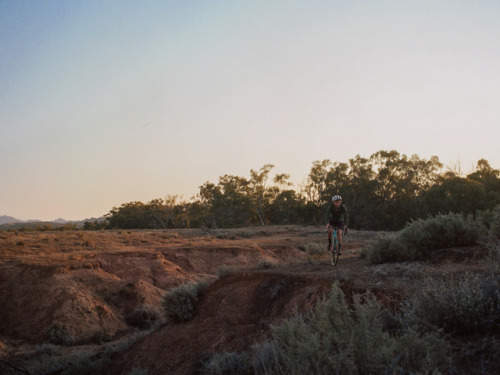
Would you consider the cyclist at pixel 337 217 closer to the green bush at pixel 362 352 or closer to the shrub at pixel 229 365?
the shrub at pixel 229 365

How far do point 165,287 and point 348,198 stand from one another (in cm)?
4645

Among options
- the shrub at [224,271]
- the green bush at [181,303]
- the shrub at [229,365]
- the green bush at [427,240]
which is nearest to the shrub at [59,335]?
the green bush at [181,303]

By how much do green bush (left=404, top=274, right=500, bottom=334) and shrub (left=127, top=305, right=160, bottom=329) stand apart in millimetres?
12888

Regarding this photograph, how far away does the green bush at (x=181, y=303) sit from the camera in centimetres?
1013

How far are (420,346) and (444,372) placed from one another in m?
0.39

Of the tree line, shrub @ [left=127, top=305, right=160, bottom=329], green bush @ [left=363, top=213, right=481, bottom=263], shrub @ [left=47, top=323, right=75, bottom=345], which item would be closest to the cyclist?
green bush @ [left=363, top=213, right=481, bottom=263]

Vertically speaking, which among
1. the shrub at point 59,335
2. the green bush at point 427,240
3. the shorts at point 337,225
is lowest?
the shrub at point 59,335

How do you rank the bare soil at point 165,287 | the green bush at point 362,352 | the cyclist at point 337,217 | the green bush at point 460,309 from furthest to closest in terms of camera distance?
the cyclist at point 337,217, the bare soil at point 165,287, the green bush at point 460,309, the green bush at point 362,352

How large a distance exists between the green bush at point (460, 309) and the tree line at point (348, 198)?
40361 millimetres

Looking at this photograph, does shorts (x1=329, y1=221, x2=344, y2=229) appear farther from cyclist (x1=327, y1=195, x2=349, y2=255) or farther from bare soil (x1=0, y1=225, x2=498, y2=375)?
bare soil (x1=0, y1=225, x2=498, y2=375)

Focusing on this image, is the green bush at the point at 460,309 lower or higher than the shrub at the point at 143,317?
higher

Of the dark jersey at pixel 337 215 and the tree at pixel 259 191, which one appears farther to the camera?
the tree at pixel 259 191

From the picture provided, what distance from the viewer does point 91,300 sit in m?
15.8

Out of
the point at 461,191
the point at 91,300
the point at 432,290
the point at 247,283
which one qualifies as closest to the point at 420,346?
the point at 432,290
